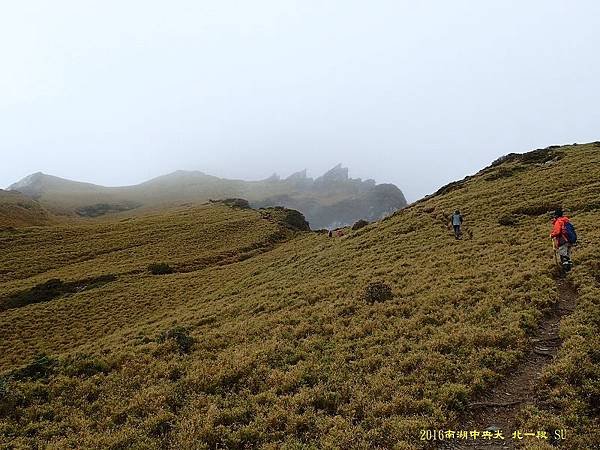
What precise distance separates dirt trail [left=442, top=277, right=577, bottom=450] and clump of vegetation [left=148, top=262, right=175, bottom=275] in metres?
44.5

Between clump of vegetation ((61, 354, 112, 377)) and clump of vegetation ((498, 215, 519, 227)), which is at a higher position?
clump of vegetation ((498, 215, 519, 227))

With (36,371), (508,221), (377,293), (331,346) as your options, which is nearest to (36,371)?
(36,371)

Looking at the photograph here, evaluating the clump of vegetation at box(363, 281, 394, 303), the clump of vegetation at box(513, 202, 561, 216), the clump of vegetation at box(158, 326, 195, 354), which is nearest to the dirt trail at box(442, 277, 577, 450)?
the clump of vegetation at box(363, 281, 394, 303)

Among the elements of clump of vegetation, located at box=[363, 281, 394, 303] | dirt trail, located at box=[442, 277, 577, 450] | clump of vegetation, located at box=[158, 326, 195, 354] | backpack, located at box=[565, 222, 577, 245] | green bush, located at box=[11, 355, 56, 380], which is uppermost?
backpack, located at box=[565, 222, 577, 245]

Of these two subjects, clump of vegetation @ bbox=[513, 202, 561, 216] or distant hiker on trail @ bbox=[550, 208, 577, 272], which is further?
clump of vegetation @ bbox=[513, 202, 561, 216]

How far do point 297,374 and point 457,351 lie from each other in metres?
5.95

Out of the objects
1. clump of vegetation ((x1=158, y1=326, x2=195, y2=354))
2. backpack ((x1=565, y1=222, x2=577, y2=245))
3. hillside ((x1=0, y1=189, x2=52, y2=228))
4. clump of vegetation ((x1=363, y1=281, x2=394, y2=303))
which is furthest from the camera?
hillside ((x1=0, y1=189, x2=52, y2=228))

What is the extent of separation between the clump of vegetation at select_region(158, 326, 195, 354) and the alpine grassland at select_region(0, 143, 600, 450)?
9cm

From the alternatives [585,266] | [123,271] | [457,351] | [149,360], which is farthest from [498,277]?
[123,271]

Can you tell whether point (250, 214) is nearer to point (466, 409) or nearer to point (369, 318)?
point (369, 318)

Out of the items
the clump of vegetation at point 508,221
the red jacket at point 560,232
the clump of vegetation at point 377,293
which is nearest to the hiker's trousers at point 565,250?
the red jacket at point 560,232

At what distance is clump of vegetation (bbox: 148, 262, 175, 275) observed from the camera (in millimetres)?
50531

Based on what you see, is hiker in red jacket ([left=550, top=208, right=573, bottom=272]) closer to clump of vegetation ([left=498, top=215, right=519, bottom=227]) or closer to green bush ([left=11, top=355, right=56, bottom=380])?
clump of vegetation ([left=498, top=215, right=519, bottom=227])

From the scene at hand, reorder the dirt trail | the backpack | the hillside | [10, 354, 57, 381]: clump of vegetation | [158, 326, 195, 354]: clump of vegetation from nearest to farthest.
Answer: the dirt trail < [10, 354, 57, 381]: clump of vegetation < [158, 326, 195, 354]: clump of vegetation < the backpack < the hillside
